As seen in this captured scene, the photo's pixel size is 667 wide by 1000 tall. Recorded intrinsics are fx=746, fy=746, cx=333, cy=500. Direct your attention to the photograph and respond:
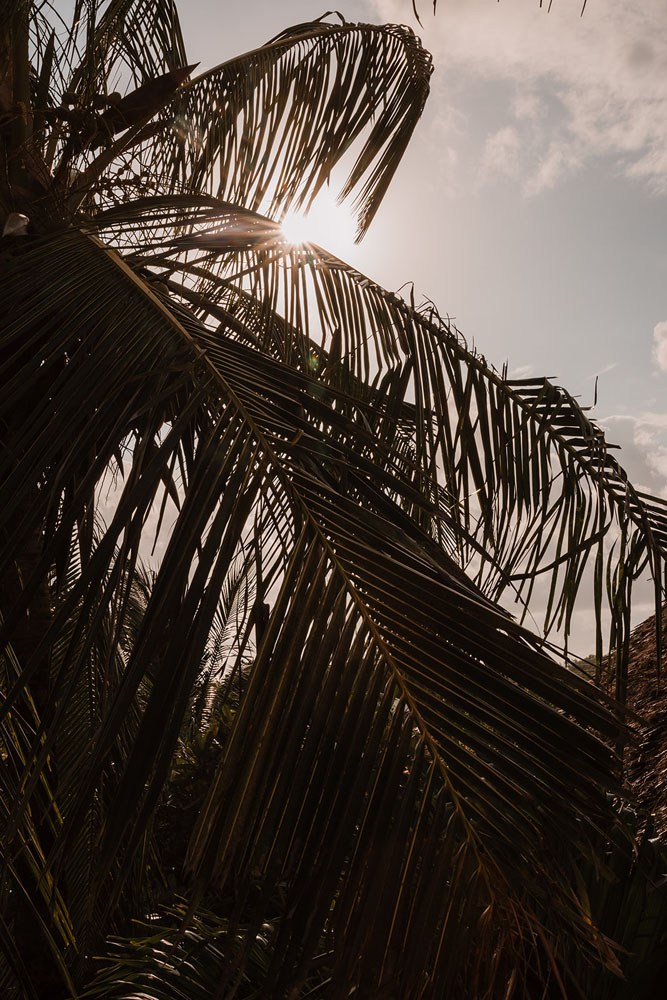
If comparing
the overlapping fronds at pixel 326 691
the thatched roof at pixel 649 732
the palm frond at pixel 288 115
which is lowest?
the overlapping fronds at pixel 326 691

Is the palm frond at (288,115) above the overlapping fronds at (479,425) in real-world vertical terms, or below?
above

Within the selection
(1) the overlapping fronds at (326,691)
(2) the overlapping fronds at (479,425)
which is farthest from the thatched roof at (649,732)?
(1) the overlapping fronds at (326,691)

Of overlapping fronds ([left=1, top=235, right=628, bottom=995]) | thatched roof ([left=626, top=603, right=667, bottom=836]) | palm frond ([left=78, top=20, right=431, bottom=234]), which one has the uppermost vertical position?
palm frond ([left=78, top=20, right=431, bottom=234])

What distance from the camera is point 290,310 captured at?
211 cm

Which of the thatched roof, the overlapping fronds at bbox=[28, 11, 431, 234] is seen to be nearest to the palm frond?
the overlapping fronds at bbox=[28, 11, 431, 234]

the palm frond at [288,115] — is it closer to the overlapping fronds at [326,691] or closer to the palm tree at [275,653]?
the palm tree at [275,653]

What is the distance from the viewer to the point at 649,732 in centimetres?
309

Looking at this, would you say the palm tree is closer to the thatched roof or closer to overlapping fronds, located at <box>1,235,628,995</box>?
overlapping fronds, located at <box>1,235,628,995</box>

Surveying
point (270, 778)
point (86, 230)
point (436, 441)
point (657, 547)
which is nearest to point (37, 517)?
point (270, 778)

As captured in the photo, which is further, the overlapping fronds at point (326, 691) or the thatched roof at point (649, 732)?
the thatched roof at point (649, 732)

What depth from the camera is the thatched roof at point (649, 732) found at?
8.64 feet

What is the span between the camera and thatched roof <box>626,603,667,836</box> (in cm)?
263

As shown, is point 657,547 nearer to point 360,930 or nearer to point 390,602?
point 390,602

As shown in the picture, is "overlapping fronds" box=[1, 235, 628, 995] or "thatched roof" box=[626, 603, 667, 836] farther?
"thatched roof" box=[626, 603, 667, 836]
